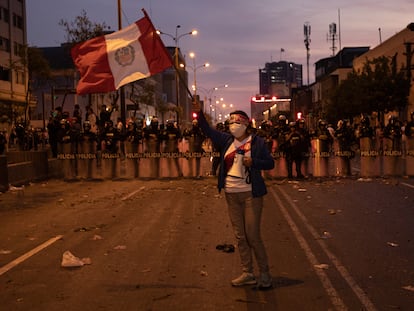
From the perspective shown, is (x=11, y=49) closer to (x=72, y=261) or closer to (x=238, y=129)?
(x=72, y=261)

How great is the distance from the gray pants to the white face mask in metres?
0.64

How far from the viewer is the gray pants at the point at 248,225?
22.2 ft

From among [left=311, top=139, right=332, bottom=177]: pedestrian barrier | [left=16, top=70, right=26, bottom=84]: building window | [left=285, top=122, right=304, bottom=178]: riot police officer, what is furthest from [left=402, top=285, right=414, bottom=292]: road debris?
[left=16, top=70, right=26, bottom=84]: building window

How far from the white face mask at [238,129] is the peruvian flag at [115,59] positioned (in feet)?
17.5

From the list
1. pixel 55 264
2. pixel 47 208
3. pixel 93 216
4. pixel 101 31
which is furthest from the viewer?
pixel 101 31

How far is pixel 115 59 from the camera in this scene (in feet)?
42.5

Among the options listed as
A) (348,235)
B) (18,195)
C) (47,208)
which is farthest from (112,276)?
(18,195)

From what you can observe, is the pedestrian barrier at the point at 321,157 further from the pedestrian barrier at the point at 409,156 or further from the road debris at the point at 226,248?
the road debris at the point at 226,248

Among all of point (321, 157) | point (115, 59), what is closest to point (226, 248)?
point (115, 59)

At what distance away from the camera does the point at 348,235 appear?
396 inches

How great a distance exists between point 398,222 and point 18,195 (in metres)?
10.4

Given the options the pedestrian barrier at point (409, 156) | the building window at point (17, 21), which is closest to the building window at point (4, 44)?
the building window at point (17, 21)

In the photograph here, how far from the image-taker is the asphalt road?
A: 21.3ft

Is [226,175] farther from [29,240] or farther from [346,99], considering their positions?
[346,99]
